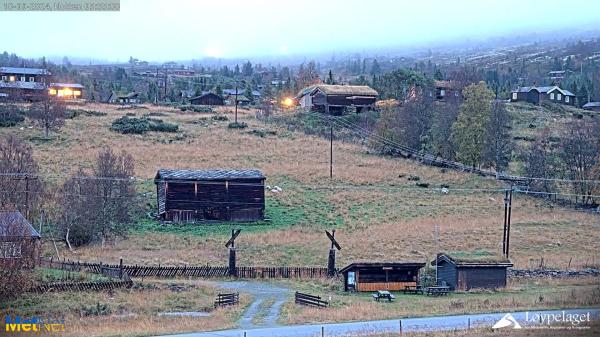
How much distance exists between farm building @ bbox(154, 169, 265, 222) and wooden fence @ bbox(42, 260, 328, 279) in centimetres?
1081

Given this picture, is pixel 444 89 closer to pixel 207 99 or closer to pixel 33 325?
pixel 207 99

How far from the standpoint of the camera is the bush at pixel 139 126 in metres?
72.9

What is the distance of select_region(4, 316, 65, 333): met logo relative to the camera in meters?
26.0

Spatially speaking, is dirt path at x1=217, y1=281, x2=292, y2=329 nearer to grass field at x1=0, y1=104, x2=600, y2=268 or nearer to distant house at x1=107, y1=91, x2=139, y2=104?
grass field at x1=0, y1=104, x2=600, y2=268

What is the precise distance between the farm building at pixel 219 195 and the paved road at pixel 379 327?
23397 mm

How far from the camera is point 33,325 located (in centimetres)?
2653

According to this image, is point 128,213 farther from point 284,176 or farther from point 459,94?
point 459,94

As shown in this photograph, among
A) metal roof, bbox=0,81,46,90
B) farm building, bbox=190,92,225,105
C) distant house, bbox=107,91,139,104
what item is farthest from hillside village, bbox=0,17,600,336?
distant house, bbox=107,91,139,104

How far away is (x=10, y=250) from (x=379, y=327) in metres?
14.5

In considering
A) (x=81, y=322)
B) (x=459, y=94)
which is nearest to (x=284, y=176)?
(x=81, y=322)

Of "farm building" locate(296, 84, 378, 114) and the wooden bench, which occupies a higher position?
"farm building" locate(296, 84, 378, 114)

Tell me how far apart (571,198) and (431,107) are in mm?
21736

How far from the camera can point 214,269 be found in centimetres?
A: 3831

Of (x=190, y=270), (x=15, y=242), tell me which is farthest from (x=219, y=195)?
(x=15, y=242)
